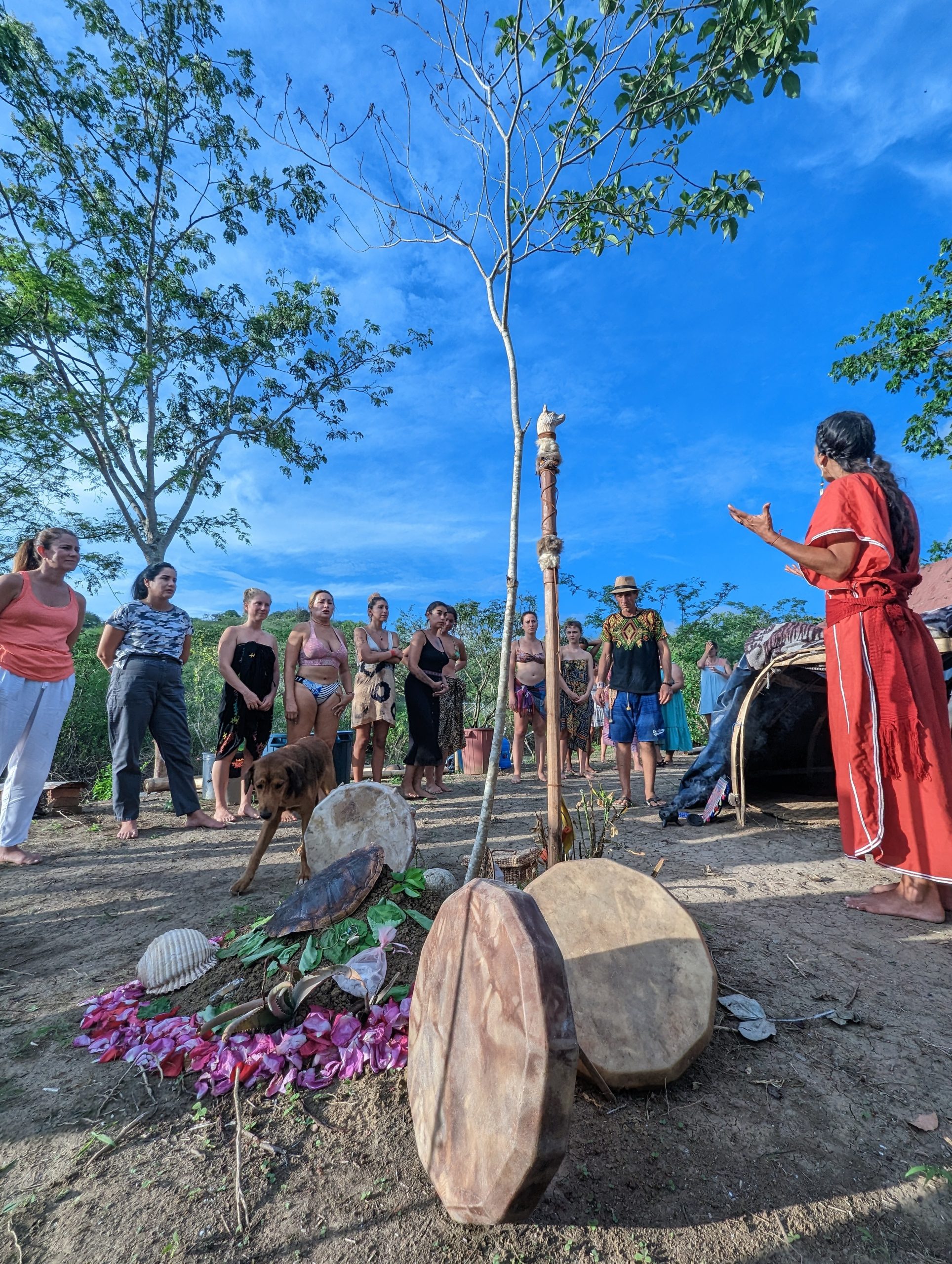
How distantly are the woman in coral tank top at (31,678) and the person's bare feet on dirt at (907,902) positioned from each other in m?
5.46

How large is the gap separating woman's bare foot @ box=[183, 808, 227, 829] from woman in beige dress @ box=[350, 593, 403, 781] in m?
1.35

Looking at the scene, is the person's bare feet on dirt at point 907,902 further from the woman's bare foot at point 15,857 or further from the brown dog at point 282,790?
the woman's bare foot at point 15,857

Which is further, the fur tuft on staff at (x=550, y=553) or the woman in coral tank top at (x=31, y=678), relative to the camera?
the woman in coral tank top at (x=31, y=678)

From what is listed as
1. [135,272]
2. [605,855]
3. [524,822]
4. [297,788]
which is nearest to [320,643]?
[297,788]

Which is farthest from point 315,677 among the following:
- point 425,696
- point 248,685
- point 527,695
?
point 527,695

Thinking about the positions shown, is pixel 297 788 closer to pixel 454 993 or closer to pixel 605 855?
pixel 605 855

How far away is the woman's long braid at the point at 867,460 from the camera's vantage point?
3.18 meters

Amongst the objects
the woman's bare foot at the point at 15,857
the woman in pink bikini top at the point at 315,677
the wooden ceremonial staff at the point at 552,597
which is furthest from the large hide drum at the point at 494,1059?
the woman's bare foot at the point at 15,857

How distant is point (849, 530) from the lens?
3.09m

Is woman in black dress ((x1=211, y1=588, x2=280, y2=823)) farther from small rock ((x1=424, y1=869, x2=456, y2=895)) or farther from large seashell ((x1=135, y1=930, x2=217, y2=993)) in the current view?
small rock ((x1=424, y1=869, x2=456, y2=895))

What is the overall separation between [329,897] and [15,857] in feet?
11.0

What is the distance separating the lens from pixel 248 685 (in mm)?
5594

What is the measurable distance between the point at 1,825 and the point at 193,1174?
408 centimetres

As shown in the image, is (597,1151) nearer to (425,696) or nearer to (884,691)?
(884,691)
